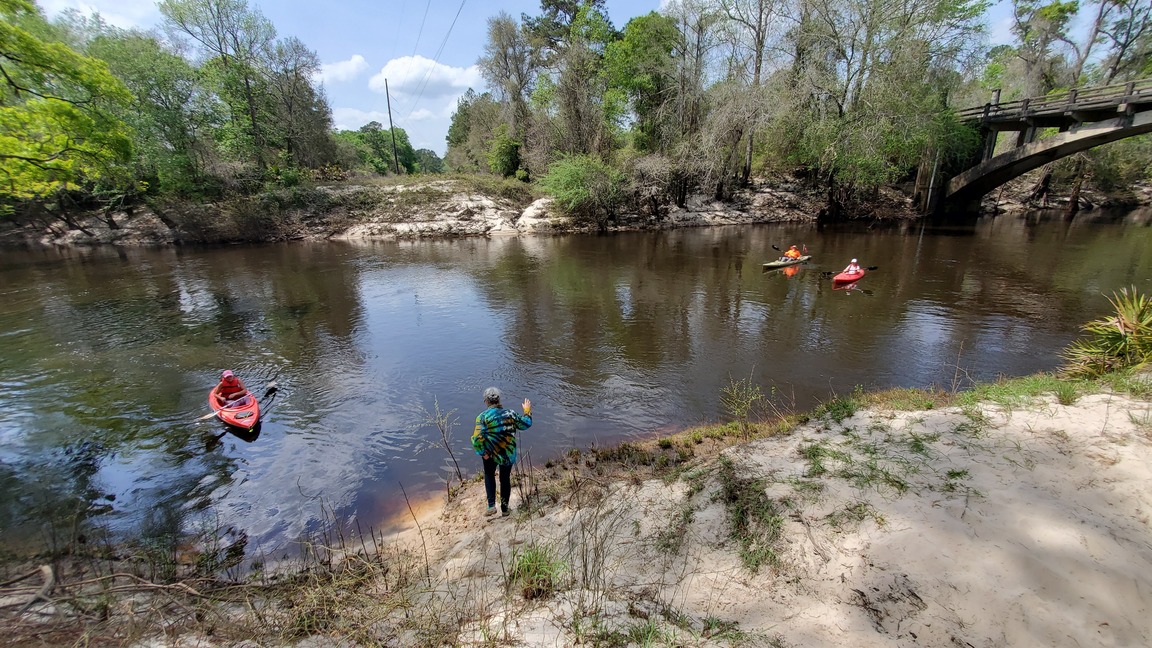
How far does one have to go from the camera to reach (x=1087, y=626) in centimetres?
309

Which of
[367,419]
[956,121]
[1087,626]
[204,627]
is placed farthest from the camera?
[956,121]

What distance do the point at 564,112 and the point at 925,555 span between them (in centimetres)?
4104

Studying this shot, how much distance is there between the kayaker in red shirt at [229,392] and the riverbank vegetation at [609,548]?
3.04 m

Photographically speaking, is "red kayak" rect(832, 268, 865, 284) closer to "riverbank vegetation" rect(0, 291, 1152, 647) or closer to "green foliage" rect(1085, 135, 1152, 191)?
"riverbank vegetation" rect(0, 291, 1152, 647)

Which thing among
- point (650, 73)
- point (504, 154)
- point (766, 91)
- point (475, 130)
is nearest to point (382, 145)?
point (475, 130)

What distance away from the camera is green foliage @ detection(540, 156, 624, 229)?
35.1 m

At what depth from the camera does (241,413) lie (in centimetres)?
870

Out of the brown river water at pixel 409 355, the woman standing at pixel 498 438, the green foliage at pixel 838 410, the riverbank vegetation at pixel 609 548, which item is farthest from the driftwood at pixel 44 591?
the green foliage at pixel 838 410

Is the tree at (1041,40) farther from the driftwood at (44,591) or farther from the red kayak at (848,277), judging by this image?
the driftwood at (44,591)

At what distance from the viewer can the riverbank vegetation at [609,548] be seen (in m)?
3.39

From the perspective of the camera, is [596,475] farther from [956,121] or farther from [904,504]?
[956,121]

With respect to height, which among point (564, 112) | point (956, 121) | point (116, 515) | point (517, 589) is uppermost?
point (564, 112)

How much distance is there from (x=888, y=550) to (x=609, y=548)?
2442 millimetres

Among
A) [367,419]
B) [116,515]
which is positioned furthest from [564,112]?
[116,515]
